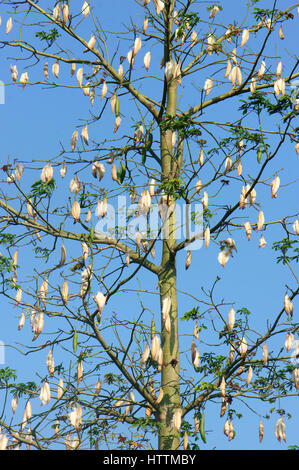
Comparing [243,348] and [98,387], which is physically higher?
[243,348]

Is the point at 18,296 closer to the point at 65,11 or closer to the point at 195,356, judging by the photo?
the point at 195,356

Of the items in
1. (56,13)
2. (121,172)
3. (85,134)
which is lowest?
(121,172)

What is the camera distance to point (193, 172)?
29.1 ft

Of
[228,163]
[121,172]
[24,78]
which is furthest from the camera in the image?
[24,78]

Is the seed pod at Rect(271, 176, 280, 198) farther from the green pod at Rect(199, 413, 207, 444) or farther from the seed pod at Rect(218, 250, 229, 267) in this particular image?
the green pod at Rect(199, 413, 207, 444)

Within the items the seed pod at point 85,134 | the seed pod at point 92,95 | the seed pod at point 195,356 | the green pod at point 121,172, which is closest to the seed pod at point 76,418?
the seed pod at point 195,356

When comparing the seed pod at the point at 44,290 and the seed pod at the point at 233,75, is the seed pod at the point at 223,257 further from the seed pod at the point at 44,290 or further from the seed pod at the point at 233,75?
the seed pod at the point at 233,75

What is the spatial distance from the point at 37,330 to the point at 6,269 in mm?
1422

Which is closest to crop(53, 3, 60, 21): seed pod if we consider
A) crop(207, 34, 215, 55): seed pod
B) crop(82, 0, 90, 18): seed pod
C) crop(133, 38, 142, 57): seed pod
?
crop(82, 0, 90, 18): seed pod

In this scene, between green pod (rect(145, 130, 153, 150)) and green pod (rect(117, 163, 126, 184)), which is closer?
green pod (rect(117, 163, 126, 184))

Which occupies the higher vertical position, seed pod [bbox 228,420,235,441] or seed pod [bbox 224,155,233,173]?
seed pod [bbox 224,155,233,173]

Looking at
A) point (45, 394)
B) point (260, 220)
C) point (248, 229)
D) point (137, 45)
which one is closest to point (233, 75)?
point (137, 45)

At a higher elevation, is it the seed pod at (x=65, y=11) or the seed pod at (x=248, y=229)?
the seed pod at (x=65, y=11)
